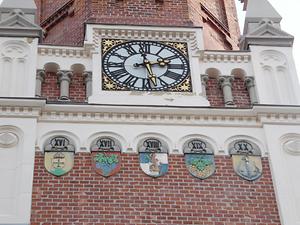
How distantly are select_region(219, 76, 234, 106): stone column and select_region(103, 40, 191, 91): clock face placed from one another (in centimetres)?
64

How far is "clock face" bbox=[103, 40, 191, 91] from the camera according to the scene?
54.3 feet

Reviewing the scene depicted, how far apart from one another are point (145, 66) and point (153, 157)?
2.21 metres

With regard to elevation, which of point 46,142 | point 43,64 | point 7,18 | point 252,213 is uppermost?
point 7,18

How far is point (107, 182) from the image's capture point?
14836mm

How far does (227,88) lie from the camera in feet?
54.8

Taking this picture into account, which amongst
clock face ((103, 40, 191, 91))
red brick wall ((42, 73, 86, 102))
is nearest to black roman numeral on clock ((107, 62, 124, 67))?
clock face ((103, 40, 191, 91))

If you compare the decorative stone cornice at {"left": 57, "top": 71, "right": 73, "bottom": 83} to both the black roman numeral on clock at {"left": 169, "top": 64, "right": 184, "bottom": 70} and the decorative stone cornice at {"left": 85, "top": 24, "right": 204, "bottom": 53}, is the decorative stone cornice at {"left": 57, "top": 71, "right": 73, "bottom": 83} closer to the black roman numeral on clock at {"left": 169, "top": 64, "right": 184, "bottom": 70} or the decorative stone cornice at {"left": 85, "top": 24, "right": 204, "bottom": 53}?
the decorative stone cornice at {"left": 85, "top": 24, "right": 204, "bottom": 53}

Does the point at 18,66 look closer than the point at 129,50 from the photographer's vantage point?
Yes

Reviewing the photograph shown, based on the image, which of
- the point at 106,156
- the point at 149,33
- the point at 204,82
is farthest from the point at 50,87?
the point at 204,82

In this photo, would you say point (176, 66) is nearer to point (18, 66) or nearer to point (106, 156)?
point (106, 156)

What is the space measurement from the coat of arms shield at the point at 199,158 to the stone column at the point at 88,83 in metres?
2.01

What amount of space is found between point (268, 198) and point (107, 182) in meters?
2.60

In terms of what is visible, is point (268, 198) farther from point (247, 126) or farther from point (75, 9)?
point (75, 9)

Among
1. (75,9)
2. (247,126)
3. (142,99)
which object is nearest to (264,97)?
(247,126)
